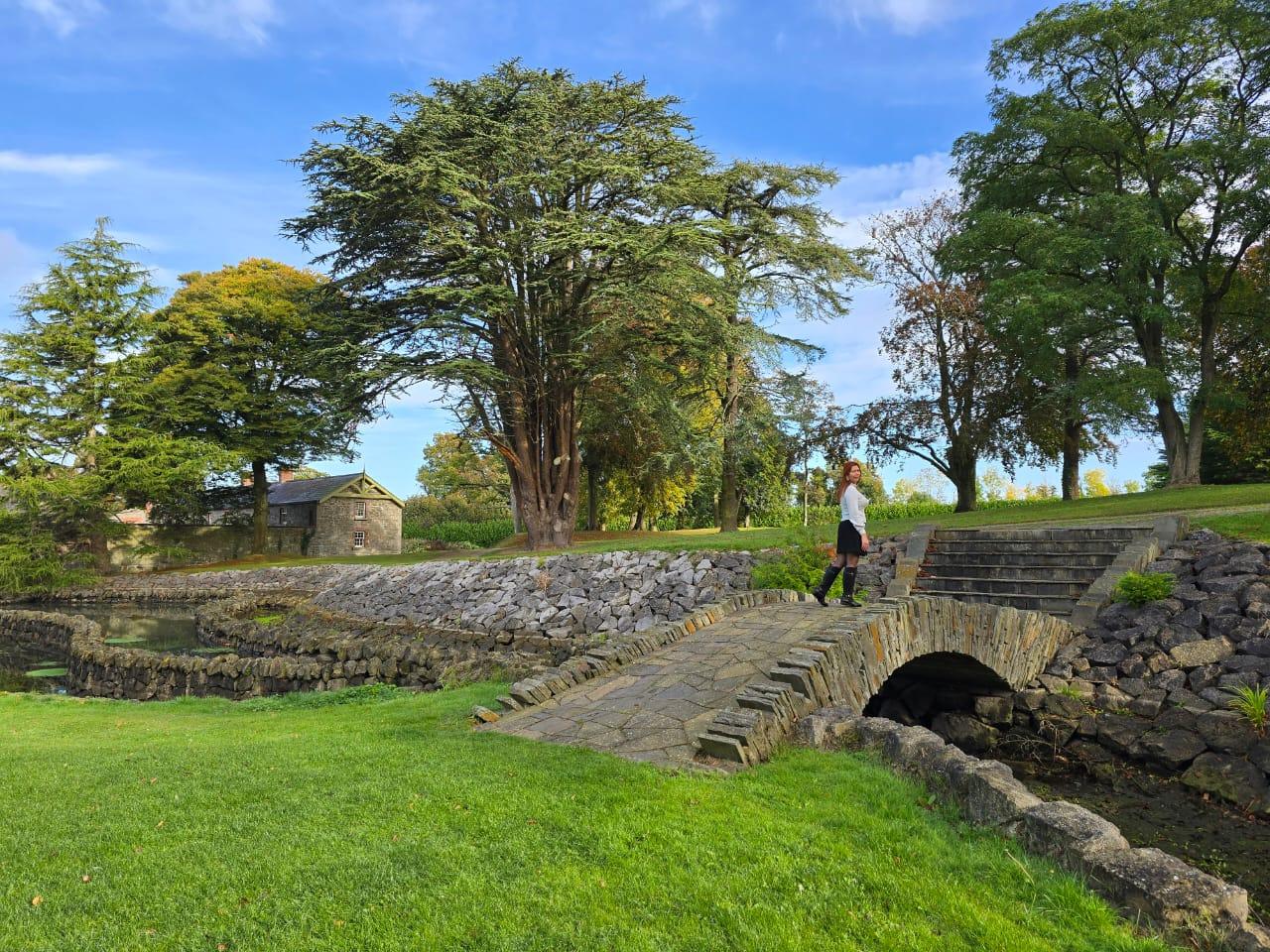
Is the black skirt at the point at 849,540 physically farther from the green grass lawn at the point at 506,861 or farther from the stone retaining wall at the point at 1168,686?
the green grass lawn at the point at 506,861

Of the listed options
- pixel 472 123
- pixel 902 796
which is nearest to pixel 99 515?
pixel 472 123

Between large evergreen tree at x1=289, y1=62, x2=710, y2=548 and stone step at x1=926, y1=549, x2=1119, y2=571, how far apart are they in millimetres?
10797

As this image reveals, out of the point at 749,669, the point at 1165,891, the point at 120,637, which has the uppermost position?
the point at 749,669

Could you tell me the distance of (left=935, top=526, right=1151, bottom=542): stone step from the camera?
11.9m

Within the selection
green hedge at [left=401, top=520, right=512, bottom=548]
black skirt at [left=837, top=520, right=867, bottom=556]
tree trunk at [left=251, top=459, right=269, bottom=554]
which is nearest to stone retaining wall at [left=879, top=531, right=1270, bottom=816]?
black skirt at [left=837, top=520, right=867, bottom=556]

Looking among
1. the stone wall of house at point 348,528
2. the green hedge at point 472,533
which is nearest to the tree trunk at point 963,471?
the green hedge at point 472,533

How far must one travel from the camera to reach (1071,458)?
25297mm

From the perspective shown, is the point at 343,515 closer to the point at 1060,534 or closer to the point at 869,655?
the point at 1060,534

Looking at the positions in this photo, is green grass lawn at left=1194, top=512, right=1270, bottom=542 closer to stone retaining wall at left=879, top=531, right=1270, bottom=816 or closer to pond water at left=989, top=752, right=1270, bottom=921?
stone retaining wall at left=879, top=531, right=1270, bottom=816

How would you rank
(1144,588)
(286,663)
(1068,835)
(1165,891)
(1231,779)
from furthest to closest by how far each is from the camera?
(286,663) → (1144,588) → (1231,779) → (1068,835) → (1165,891)

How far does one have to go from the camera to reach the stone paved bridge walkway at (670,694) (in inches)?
239

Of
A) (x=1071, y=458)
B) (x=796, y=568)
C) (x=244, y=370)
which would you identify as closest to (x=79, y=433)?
(x=244, y=370)

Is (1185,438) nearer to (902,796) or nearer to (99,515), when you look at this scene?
(902,796)

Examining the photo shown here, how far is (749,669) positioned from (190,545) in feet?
128
